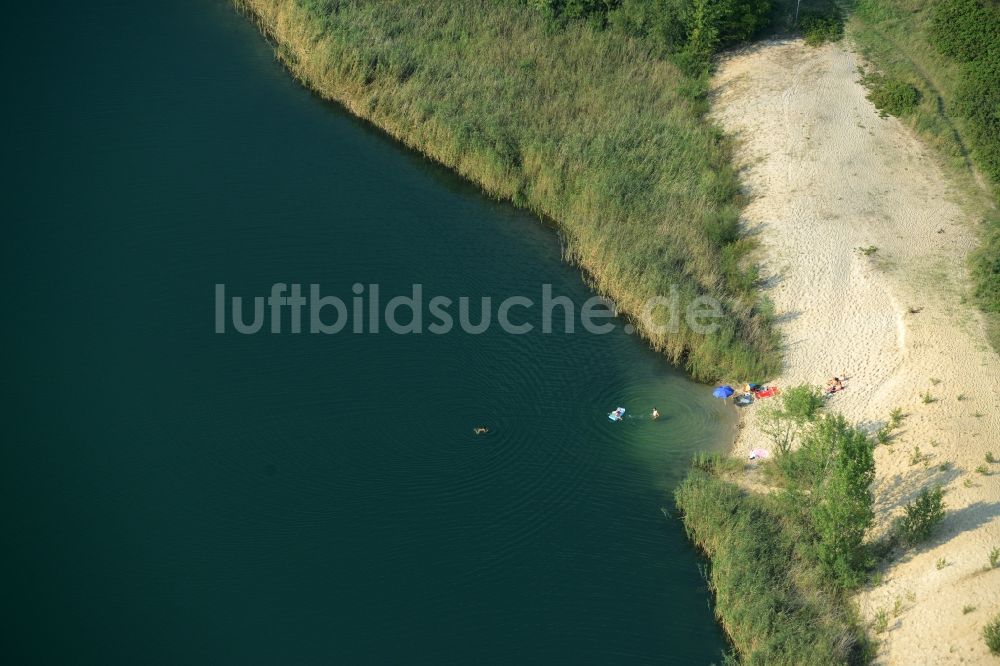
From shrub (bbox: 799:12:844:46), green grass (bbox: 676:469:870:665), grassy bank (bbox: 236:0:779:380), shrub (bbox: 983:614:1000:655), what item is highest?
shrub (bbox: 799:12:844:46)

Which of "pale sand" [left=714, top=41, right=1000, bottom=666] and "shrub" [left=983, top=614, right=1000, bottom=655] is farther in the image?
"pale sand" [left=714, top=41, right=1000, bottom=666]

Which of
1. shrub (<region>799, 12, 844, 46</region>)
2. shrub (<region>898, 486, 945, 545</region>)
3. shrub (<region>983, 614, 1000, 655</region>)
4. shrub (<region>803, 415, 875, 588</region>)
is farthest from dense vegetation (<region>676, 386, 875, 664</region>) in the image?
shrub (<region>799, 12, 844, 46</region>)

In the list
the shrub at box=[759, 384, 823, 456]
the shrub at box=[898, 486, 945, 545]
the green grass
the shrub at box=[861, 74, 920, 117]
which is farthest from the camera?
the shrub at box=[861, 74, 920, 117]

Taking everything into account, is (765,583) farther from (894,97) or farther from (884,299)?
(894,97)

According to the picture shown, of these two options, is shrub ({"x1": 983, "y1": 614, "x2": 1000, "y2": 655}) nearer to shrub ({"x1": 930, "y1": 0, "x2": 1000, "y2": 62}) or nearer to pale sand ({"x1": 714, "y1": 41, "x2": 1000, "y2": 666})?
pale sand ({"x1": 714, "y1": 41, "x2": 1000, "y2": 666})

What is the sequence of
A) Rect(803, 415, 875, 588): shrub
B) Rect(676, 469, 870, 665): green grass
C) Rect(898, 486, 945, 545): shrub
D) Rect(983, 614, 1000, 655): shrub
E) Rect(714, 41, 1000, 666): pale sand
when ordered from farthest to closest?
Rect(898, 486, 945, 545): shrub → Rect(714, 41, 1000, 666): pale sand → Rect(803, 415, 875, 588): shrub → Rect(676, 469, 870, 665): green grass → Rect(983, 614, 1000, 655): shrub

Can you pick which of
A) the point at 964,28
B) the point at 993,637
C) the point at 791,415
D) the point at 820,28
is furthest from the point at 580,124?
the point at 993,637

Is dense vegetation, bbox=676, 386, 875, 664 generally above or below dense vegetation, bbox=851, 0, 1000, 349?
below
